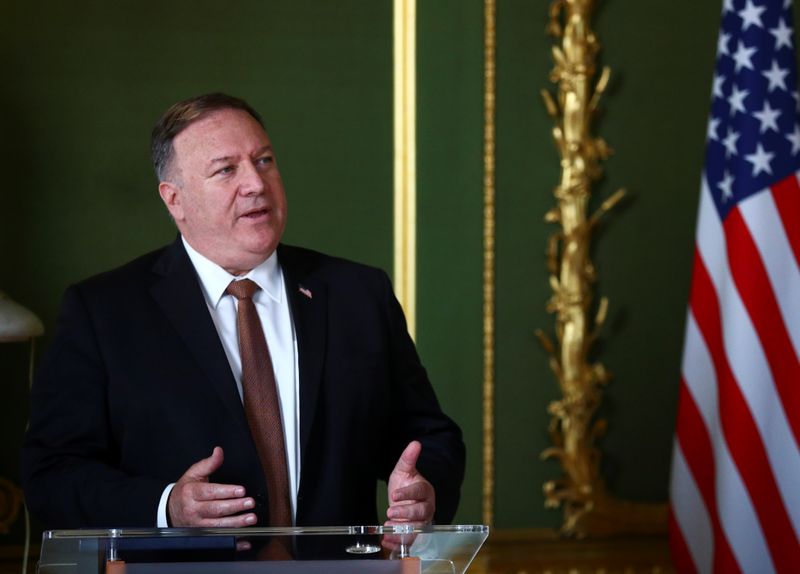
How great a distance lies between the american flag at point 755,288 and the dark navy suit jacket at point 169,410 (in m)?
1.34

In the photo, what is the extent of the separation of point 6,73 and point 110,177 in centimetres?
47

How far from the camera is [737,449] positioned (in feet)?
11.7

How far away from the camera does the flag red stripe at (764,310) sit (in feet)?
11.5

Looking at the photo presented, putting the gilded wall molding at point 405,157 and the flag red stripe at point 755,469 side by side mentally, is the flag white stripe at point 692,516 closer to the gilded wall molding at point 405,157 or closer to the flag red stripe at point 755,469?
the flag red stripe at point 755,469

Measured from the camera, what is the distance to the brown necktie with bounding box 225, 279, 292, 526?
2359 millimetres

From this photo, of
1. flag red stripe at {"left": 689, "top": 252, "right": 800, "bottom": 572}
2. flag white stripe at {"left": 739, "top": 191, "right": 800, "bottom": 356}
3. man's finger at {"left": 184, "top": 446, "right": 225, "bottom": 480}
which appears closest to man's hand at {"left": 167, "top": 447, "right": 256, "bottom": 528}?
man's finger at {"left": 184, "top": 446, "right": 225, "bottom": 480}

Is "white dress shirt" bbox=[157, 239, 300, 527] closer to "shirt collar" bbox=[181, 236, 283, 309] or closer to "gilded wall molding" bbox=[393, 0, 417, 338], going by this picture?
"shirt collar" bbox=[181, 236, 283, 309]

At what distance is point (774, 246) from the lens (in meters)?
3.55

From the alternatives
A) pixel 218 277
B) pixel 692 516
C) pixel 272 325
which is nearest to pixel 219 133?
pixel 218 277

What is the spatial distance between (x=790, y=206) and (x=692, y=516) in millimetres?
1028

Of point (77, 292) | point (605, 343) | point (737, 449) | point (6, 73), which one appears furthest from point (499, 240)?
point (77, 292)

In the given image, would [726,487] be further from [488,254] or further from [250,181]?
[250,181]

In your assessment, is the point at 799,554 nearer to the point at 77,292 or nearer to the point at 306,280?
the point at 306,280

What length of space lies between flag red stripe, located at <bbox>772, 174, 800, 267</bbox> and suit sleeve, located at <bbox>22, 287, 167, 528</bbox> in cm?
213
